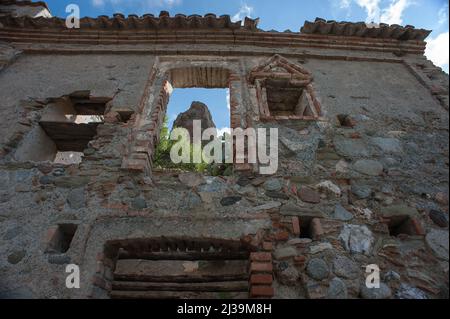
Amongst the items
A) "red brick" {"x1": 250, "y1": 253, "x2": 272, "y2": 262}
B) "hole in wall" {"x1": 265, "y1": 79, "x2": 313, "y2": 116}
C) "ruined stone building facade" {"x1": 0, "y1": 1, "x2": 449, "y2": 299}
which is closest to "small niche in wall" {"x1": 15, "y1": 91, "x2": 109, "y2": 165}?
"ruined stone building facade" {"x1": 0, "y1": 1, "x2": 449, "y2": 299}

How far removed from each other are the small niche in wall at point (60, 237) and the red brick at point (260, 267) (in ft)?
5.77

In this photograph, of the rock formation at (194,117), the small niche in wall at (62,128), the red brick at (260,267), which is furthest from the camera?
the rock formation at (194,117)

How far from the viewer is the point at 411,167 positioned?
135 inches

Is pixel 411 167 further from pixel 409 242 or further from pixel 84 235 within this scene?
pixel 84 235

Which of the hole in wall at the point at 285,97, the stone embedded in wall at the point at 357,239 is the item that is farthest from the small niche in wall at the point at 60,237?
the hole in wall at the point at 285,97

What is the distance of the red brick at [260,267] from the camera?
2.59 metres

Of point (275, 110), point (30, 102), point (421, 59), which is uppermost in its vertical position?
point (421, 59)

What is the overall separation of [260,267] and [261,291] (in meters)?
0.20

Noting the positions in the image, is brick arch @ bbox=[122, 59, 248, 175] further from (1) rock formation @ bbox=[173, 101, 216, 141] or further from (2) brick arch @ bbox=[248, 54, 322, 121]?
(1) rock formation @ bbox=[173, 101, 216, 141]

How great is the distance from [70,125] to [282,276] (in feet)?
11.4

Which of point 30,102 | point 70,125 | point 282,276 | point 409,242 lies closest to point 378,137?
point 409,242

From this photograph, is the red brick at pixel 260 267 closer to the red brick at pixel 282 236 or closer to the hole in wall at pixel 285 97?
the red brick at pixel 282 236

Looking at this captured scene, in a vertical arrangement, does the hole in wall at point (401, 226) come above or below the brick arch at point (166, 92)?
below

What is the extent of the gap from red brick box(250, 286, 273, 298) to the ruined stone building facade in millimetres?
11
